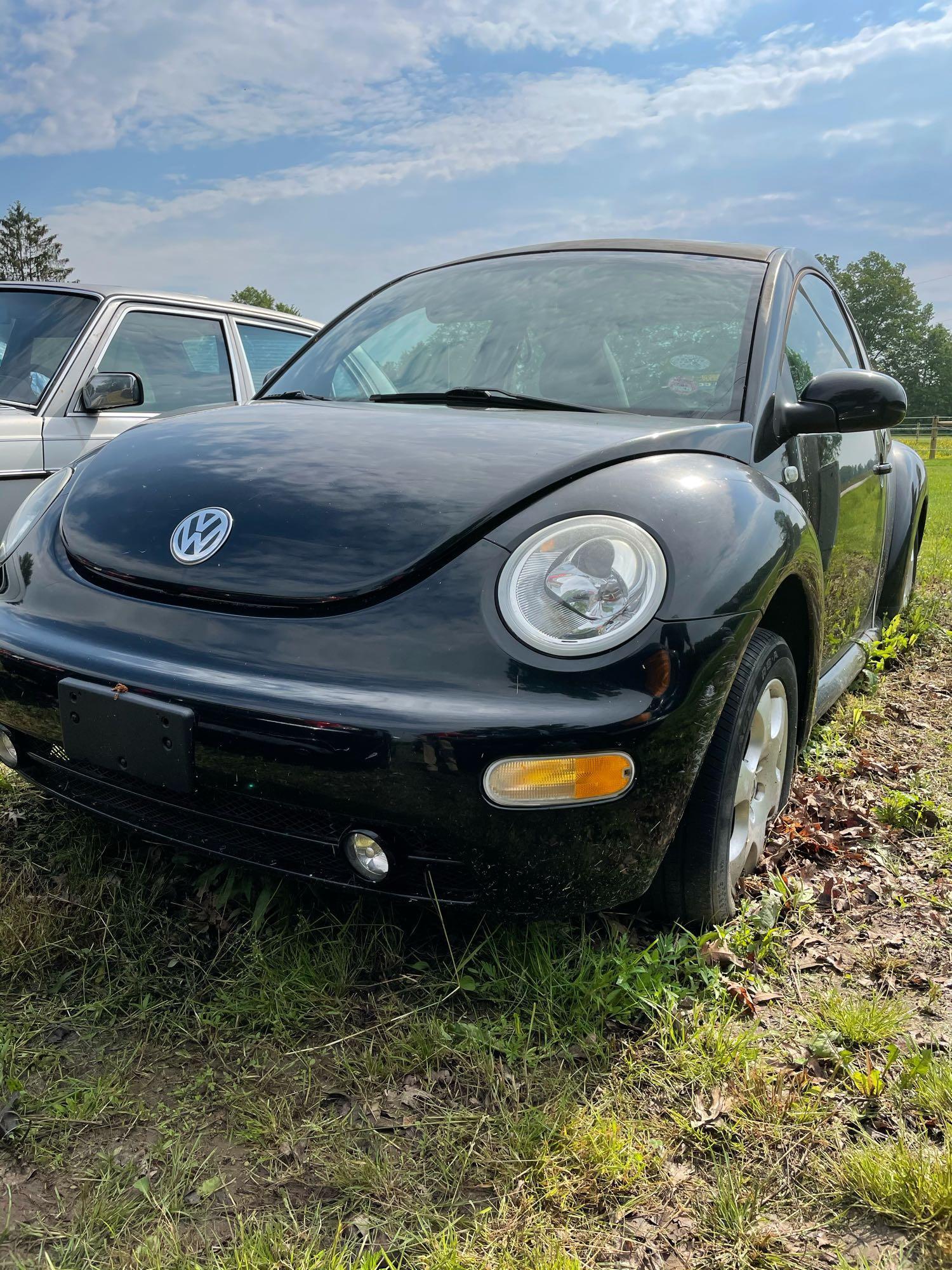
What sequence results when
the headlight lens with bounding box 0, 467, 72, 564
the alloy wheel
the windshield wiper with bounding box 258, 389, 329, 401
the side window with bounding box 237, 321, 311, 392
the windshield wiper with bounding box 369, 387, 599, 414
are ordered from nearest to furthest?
1. the alloy wheel
2. the headlight lens with bounding box 0, 467, 72, 564
3. the windshield wiper with bounding box 369, 387, 599, 414
4. the windshield wiper with bounding box 258, 389, 329, 401
5. the side window with bounding box 237, 321, 311, 392

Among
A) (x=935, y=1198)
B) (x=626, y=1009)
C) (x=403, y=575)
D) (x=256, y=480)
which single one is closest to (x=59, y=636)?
(x=256, y=480)

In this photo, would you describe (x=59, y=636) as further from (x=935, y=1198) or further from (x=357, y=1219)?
(x=935, y=1198)

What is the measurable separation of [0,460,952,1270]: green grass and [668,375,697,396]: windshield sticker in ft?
3.80

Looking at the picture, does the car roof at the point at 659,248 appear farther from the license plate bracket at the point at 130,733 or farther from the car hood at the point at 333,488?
the license plate bracket at the point at 130,733

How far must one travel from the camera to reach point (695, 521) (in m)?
1.75

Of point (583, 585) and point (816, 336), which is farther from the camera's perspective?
point (816, 336)

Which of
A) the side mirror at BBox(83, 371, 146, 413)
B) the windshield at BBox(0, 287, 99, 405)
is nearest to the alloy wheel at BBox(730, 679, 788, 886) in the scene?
the side mirror at BBox(83, 371, 146, 413)

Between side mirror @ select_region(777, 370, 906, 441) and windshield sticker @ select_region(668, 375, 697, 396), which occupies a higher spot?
windshield sticker @ select_region(668, 375, 697, 396)

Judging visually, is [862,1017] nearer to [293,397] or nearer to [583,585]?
[583,585]

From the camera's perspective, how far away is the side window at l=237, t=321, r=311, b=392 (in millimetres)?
5215

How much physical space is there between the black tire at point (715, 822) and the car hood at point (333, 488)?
47 centimetres

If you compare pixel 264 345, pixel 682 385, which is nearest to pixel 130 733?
pixel 682 385

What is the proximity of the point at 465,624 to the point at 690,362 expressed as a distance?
3.73ft

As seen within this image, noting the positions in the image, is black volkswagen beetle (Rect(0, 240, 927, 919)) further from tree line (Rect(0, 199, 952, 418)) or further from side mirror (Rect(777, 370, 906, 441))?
tree line (Rect(0, 199, 952, 418))
